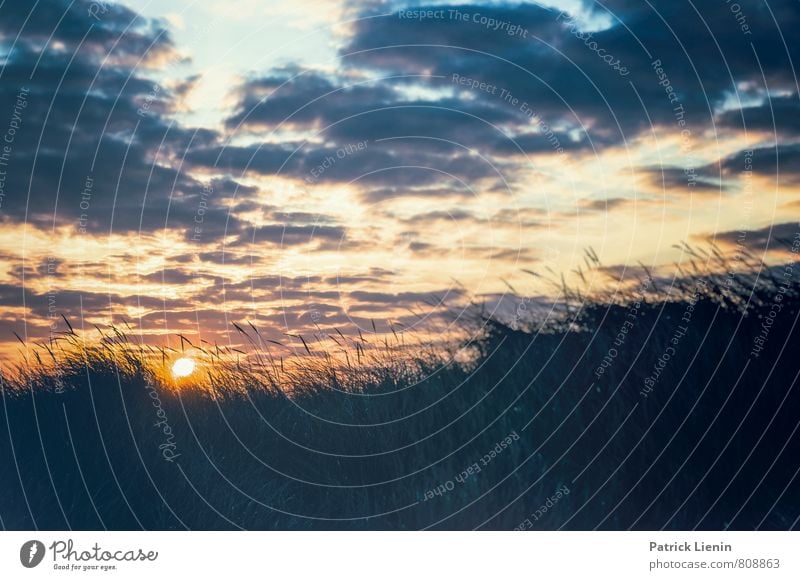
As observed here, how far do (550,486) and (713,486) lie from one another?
1695 millimetres

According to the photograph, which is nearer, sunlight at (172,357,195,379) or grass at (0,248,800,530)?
grass at (0,248,800,530)

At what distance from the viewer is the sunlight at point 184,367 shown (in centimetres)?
1191

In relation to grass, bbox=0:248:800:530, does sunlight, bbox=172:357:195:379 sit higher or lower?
higher

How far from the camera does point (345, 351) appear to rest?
11906mm

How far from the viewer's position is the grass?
11336mm

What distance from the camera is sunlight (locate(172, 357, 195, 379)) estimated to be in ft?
39.1

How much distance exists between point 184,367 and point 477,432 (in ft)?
10.7

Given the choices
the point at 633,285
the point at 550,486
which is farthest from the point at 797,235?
the point at 550,486

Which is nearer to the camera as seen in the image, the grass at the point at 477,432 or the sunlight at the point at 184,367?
the grass at the point at 477,432

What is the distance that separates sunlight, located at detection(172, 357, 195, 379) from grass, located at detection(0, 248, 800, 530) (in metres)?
0.15

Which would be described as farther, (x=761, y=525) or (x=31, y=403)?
(x=31, y=403)

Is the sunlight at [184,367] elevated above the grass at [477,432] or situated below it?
above

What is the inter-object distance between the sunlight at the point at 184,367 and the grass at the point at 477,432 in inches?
5.7

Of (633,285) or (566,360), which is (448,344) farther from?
(633,285)
